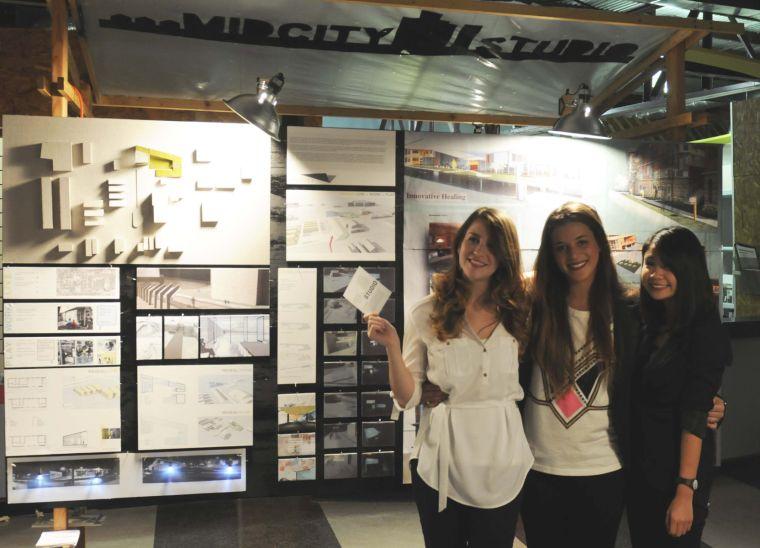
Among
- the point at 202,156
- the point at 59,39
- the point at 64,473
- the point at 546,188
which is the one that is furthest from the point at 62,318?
the point at 546,188

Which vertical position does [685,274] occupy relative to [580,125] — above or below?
below

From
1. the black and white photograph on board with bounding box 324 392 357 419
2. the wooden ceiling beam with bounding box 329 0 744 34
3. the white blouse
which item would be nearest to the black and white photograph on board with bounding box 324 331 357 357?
the black and white photograph on board with bounding box 324 392 357 419

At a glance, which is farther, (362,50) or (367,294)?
(362,50)

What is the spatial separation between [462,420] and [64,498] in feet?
9.55

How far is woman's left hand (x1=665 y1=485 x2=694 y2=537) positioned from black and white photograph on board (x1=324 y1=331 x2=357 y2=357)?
244cm

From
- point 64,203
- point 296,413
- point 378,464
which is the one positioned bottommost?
point 378,464

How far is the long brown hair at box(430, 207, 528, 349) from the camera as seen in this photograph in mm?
2186

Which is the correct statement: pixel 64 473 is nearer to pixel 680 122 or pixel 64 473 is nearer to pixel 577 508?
pixel 577 508

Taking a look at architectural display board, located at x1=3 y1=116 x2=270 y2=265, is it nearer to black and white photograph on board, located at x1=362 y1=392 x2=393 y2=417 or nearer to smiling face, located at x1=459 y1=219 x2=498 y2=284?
black and white photograph on board, located at x1=362 y1=392 x2=393 y2=417

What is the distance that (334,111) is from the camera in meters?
5.20

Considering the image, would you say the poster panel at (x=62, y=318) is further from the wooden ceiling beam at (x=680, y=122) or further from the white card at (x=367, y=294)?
the wooden ceiling beam at (x=680, y=122)

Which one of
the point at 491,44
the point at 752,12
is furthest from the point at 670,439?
the point at 752,12

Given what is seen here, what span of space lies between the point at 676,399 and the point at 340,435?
252cm

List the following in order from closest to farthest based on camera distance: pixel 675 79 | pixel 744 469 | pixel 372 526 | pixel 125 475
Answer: pixel 125 475 → pixel 372 526 → pixel 675 79 → pixel 744 469
